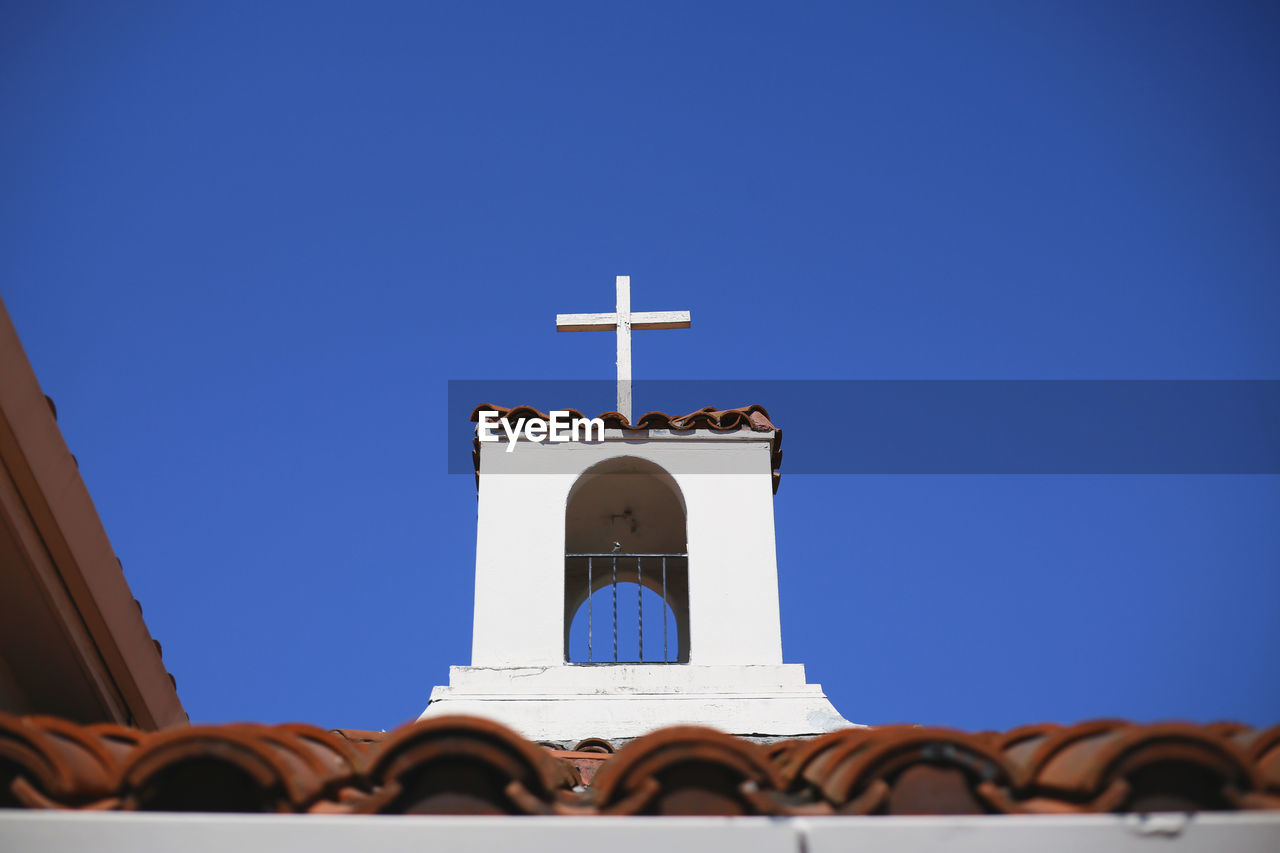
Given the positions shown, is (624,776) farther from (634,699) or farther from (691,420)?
(691,420)

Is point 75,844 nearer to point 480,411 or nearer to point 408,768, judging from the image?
point 408,768

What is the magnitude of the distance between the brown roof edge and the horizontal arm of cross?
12.3ft

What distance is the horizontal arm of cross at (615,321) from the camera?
25.4 feet

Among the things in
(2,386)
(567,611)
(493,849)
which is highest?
(567,611)

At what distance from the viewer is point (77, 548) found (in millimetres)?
3988

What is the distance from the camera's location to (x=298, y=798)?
237 cm

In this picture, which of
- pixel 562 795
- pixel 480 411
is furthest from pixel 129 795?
pixel 480 411

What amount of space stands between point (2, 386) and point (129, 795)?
5.54ft

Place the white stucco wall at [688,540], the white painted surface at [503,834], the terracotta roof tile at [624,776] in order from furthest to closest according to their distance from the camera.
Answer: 1. the white stucco wall at [688,540]
2. the terracotta roof tile at [624,776]
3. the white painted surface at [503,834]

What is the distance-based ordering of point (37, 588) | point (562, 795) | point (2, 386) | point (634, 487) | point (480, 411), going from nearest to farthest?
point (562, 795)
point (2, 386)
point (37, 588)
point (480, 411)
point (634, 487)

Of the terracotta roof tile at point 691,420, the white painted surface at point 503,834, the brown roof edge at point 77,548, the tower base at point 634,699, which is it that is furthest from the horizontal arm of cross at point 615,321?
the white painted surface at point 503,834

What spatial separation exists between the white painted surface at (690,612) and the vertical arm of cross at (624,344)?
0.70m

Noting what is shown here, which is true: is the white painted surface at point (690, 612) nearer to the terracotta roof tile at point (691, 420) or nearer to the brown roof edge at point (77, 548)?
the terracotta roof tile at point (691, 420)

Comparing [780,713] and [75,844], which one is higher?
[780,713]
